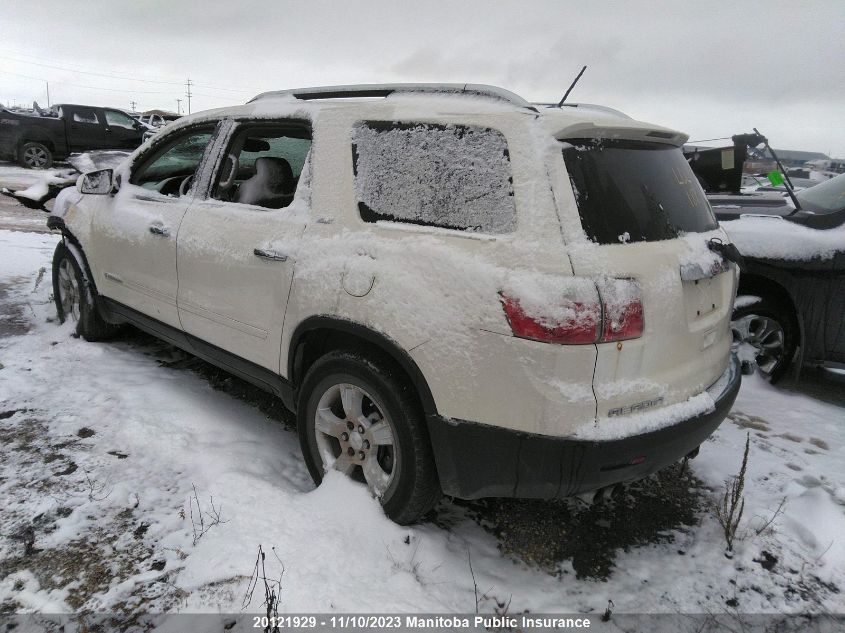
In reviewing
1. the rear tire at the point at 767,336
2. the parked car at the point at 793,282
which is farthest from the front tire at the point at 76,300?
the parked car at the point at 793,282

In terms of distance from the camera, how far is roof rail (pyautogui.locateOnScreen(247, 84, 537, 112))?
2.27 meters

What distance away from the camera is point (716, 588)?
2279 millimetres

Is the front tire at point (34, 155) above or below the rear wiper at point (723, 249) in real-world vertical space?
above

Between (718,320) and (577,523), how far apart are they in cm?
115

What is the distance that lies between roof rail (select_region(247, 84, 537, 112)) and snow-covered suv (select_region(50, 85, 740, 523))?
0.04ft

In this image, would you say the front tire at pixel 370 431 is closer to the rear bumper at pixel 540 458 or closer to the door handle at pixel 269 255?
the rear bumper at pixel 540 458

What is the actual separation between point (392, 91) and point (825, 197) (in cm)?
389

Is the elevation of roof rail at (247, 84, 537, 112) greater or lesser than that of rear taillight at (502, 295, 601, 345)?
greater

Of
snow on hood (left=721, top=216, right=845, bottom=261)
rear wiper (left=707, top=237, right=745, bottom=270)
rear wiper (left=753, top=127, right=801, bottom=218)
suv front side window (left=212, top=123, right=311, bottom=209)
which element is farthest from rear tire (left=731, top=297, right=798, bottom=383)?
suv front side window (left=212, top=123, right=311, bottom=209)

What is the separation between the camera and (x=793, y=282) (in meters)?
4.10

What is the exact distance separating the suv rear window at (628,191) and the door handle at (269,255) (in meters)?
1.36

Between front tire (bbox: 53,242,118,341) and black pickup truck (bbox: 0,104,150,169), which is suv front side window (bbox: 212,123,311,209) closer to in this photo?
front tire (bbox: 53,242,118,341)

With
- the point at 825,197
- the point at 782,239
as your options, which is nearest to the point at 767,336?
the point at 782,239

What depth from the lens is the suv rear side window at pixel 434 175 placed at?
207 cm
